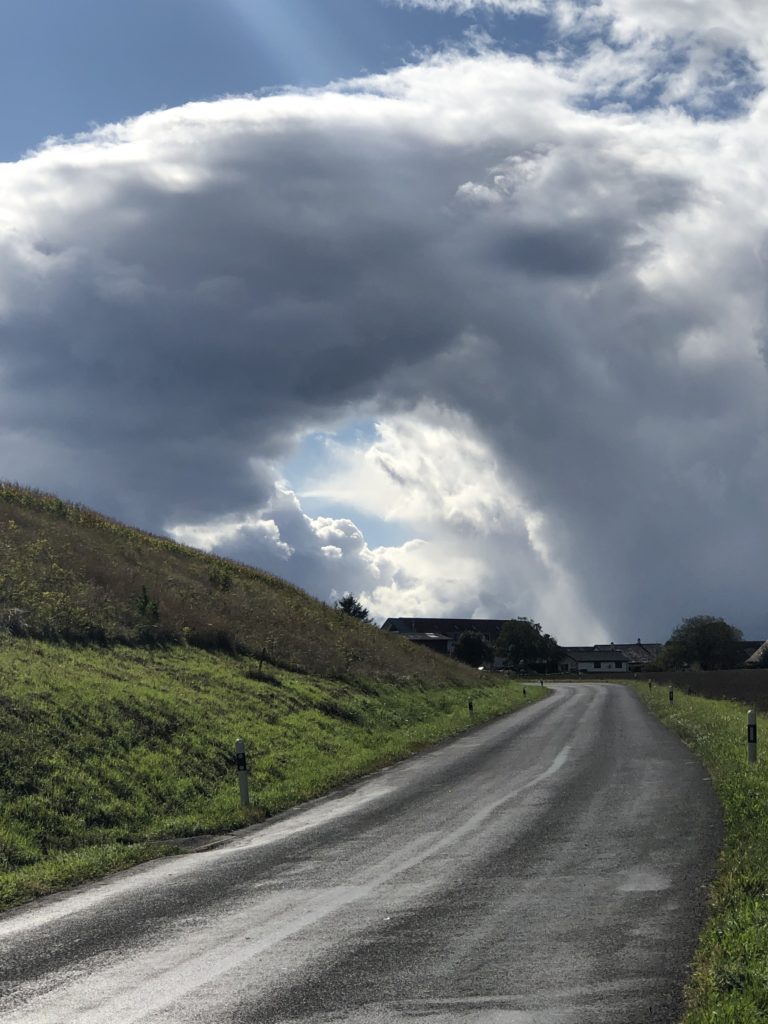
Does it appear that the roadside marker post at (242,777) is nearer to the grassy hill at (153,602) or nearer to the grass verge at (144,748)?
the grass verge at (144,748)

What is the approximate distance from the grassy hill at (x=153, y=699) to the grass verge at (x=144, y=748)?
0.16 ft

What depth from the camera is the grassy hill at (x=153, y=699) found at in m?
15.6

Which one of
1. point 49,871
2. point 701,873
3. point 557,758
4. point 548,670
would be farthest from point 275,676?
point 548,670

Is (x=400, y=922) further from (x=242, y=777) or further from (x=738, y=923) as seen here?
(x=242, y=777)

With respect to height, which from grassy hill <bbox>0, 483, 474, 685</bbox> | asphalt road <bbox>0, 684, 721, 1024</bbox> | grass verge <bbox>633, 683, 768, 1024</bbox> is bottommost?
asphalt road <bbox>0, 684, 721, 1024</bbox>

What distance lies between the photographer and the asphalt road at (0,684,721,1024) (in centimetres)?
677

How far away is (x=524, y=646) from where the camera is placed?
151 metres

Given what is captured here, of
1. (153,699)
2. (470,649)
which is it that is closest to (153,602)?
(153,699)

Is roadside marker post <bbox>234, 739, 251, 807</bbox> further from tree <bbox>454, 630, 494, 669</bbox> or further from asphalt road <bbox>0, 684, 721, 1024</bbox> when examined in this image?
tree <bbox>454, 630, 494, 669</bbox>

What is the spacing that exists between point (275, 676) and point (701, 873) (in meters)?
25.0

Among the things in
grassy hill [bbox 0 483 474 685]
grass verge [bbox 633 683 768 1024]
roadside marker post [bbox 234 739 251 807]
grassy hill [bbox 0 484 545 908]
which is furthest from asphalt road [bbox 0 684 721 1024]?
grassy hill [bbox 0 483 474 685]

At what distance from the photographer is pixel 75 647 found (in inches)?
1096

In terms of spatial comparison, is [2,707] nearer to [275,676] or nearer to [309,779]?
[309,779]

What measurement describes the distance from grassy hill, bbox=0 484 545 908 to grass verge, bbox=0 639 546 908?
48mm
